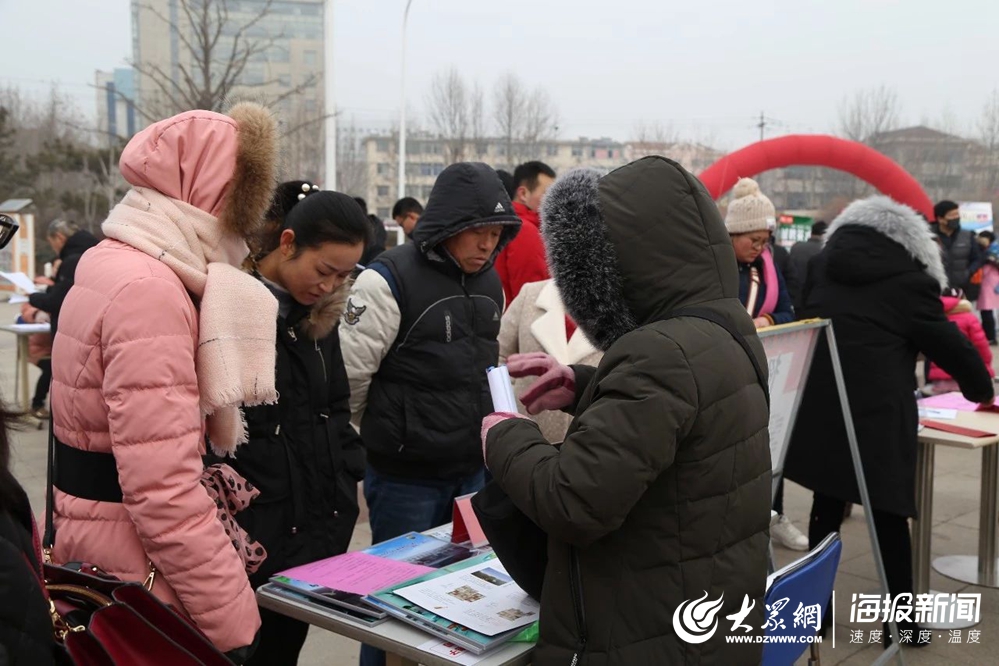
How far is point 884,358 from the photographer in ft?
12.6

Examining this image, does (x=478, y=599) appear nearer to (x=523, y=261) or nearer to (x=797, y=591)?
(x=797, y=591)

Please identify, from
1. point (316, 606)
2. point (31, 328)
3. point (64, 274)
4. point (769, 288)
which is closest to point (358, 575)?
point (316, 606)

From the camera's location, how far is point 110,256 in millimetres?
1889

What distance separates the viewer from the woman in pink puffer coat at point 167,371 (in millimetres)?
1771

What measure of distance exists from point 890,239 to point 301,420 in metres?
2.69

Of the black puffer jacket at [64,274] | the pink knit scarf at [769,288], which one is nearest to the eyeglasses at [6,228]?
the pink knit scarf at [769,288]

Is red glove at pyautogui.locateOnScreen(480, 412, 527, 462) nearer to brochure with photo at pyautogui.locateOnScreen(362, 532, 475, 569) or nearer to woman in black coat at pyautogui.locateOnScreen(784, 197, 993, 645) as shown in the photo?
brochure with photo at pyautogui.locateOnScreen(362, 532, 475, 569)

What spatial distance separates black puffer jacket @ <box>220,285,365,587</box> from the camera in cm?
240

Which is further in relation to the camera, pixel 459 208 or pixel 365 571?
pixel 459 208

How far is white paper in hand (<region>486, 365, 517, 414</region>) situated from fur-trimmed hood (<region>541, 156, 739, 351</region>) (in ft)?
0.78

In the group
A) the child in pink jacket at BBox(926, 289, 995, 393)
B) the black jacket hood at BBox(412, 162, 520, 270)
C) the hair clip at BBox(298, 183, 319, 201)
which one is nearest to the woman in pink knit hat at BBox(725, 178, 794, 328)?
the child in pink jacket at BBox(926, 289, 995, 393)

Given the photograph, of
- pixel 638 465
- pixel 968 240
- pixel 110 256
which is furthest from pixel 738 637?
pixel 968 240

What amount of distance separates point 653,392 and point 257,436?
120cm

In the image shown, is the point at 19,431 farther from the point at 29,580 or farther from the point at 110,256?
the point at 110,256
